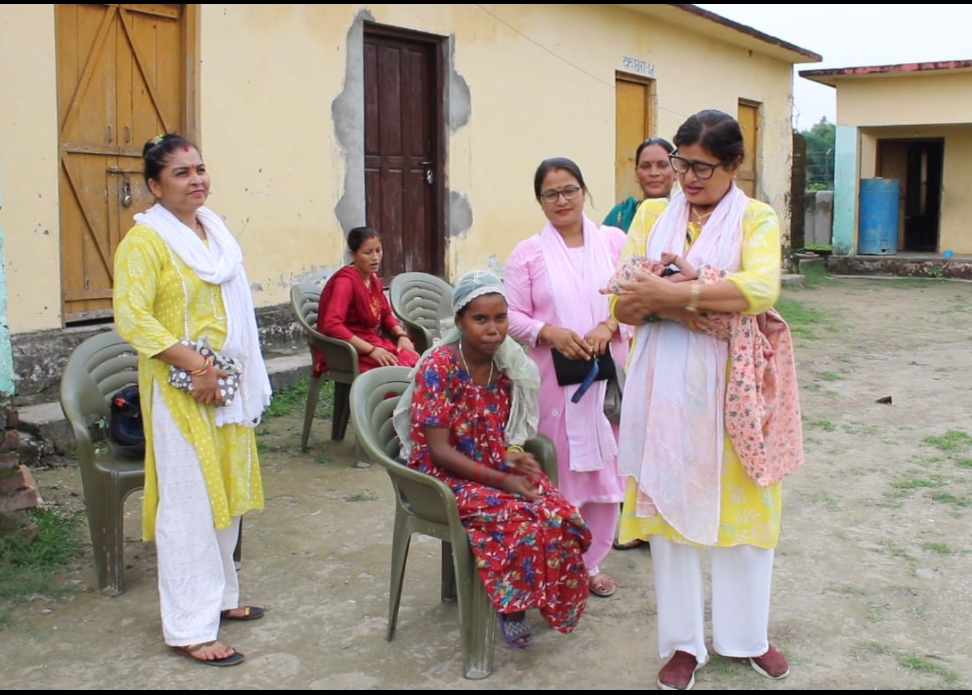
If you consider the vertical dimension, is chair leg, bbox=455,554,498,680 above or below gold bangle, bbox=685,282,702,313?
below

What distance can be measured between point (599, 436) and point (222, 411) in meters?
1.34

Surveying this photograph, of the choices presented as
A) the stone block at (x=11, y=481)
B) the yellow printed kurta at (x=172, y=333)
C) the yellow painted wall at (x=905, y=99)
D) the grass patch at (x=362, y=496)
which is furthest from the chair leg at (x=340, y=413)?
the yellow painted wall at (x=905, y=99)

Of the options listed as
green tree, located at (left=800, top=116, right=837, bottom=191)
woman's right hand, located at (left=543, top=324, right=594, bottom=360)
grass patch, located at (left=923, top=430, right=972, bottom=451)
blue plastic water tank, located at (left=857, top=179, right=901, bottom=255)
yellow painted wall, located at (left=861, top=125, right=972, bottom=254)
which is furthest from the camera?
green tree, located at (left=800, top=116, right=837, bottom=191)

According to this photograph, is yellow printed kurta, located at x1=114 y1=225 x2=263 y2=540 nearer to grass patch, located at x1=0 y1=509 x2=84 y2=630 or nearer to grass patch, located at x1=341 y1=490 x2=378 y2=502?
grass patch, located at x1=0 y1=509 x2=84 y2=630

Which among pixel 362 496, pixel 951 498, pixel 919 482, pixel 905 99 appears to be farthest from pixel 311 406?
pixel 905 99

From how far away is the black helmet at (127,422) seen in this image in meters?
3.83

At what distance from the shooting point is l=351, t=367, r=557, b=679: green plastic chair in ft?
10.1

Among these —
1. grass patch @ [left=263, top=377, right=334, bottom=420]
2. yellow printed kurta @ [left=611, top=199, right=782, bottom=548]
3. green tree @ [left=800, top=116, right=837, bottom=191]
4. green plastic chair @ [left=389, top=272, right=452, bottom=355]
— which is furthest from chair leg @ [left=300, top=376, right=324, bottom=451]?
green tree @ [left=800, top=116, right=837, bottom=191]

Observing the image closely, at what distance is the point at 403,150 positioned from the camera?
8.89 meters

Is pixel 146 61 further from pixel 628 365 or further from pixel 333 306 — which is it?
pixel 628 365

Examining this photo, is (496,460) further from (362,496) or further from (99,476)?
(362,496)

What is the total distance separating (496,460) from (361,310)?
2459mm

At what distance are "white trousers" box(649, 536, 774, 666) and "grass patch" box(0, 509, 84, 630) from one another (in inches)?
86.8

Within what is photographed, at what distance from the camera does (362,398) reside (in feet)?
11.1
